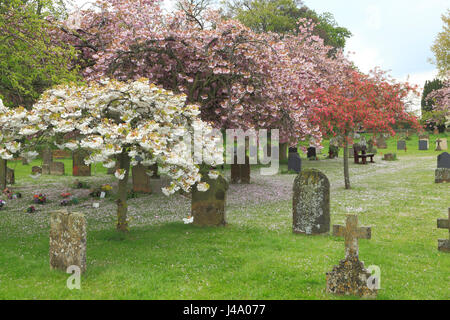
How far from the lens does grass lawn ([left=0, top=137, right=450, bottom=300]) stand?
6.62 meters

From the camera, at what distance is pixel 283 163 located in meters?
31.6

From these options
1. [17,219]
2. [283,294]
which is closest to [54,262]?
[283,294]

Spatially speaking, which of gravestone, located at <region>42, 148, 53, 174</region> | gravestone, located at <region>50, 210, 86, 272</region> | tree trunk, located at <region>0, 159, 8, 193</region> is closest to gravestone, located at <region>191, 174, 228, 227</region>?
gravestone, located at <region>50, 210, 86, 272</region>

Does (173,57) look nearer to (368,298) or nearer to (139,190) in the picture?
(139,190)

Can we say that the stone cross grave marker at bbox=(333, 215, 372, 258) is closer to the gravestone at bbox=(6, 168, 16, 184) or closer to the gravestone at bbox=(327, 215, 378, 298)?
the gravestone at bbox=(327, 215, 378, 298)

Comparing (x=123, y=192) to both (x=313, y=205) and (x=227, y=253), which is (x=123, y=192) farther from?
(x=313, y=205)

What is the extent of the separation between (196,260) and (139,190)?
1056 cm

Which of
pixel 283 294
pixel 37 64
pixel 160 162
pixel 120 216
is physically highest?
pixel 37 64

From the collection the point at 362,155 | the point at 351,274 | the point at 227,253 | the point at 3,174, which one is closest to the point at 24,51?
the point at 3,174

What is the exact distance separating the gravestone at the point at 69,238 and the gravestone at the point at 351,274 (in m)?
4.32

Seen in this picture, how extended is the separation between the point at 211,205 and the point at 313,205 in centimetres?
272

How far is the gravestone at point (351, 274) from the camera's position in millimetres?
6223

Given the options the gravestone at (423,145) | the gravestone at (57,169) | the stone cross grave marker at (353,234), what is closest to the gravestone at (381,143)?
the gravestone at (423,145)

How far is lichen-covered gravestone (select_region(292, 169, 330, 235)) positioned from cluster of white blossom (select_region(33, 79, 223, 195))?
9.37ft
